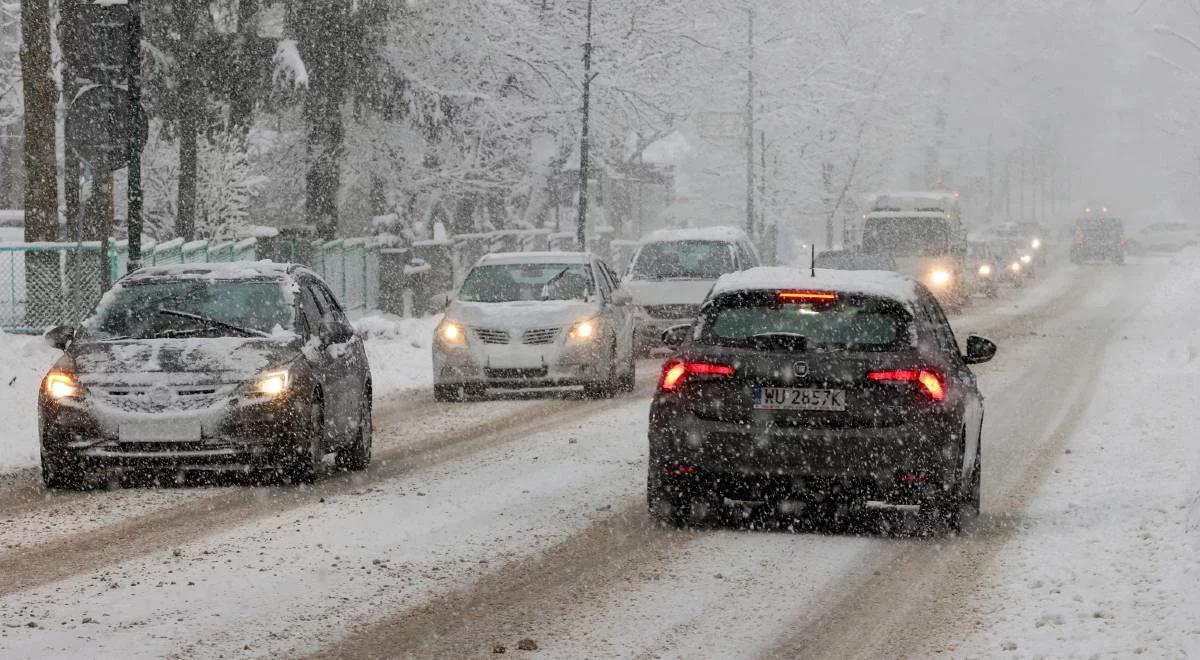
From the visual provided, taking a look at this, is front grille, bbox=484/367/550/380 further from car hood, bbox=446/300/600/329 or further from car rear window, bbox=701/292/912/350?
car rear window, bbox=701/292/912/350

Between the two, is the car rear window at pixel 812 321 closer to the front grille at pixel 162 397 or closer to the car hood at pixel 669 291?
the front grille at pixel 162 397

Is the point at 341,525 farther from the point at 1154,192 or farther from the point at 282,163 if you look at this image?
the point at 1154,192

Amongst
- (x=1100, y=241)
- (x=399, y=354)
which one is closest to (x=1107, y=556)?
(x=399, y=354)

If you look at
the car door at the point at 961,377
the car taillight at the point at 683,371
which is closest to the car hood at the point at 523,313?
the car door at the point at 961,377

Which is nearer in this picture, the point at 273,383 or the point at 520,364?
the point at 273,383

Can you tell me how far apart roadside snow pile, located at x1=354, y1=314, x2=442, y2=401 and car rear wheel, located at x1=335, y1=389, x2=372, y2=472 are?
4.29 meters

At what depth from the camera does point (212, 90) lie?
3189 centimetres

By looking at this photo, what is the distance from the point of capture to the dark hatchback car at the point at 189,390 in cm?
1139

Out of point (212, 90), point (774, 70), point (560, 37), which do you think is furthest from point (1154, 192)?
point (212, 90)

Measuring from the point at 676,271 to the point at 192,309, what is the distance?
14036 millimetres

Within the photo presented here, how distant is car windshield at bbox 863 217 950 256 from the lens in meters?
37.5

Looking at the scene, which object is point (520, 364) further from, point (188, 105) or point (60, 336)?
point (188, 105)

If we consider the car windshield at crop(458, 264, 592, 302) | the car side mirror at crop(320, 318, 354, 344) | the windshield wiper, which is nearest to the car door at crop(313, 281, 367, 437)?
the car side mirror at crop(320, 318, 354, 344)

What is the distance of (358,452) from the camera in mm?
12875
